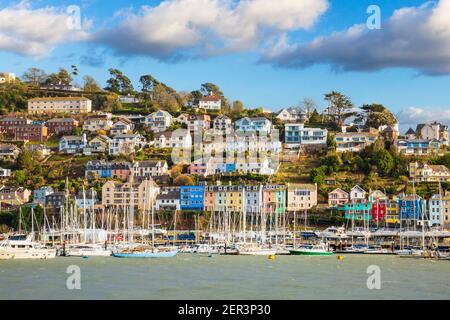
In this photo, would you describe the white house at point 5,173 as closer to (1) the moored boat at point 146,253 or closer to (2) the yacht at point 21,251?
(2) the yacht at point 21,251

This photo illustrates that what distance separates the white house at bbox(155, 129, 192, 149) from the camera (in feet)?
381

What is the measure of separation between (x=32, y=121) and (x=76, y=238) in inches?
2030

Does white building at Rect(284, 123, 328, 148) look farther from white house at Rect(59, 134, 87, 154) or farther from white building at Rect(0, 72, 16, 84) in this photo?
white building at Rect(0, 72, 16, 84)

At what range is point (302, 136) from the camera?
115 metres

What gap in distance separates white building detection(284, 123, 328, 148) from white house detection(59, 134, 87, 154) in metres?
30.0

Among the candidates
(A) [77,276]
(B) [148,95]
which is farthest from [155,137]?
(A) [77,276]

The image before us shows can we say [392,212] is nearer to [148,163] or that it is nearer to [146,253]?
[148,163]

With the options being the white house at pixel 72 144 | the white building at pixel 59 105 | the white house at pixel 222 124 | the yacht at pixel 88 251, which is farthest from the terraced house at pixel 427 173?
the white building at pixel 59 105

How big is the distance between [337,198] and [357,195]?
7.95 feet

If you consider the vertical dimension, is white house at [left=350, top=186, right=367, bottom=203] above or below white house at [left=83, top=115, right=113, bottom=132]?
below

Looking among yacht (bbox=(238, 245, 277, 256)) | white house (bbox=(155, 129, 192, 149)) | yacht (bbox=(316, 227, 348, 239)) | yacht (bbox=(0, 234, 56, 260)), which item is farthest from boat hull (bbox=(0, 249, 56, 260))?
white house (bbox=(155, 129, 192, 149))

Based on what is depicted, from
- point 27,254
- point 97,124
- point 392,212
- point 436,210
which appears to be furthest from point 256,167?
point 27,254
